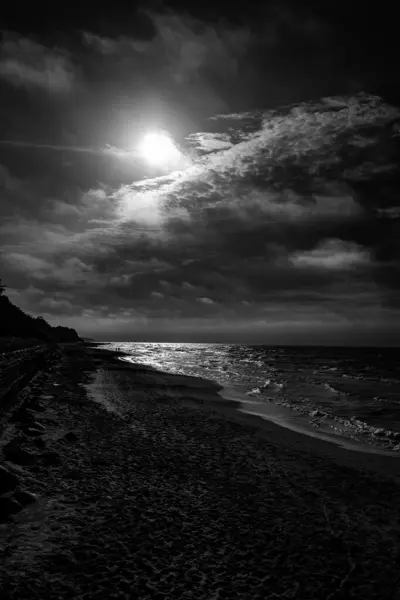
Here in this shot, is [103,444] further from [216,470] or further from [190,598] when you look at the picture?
[190,598]

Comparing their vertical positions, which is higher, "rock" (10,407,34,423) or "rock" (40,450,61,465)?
"rock" (10,407,34,423)

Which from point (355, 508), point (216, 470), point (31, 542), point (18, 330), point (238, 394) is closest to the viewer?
point (31, 542)

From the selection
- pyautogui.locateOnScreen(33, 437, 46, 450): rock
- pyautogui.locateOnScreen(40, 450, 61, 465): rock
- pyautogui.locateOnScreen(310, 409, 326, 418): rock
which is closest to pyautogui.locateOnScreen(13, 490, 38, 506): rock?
pyautogui.locateOnScreen(40, 450, 61, 465): rock

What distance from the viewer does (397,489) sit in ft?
34.4

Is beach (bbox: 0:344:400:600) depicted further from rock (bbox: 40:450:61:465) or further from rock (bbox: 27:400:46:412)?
rock (bbox: 27:400:46:412)

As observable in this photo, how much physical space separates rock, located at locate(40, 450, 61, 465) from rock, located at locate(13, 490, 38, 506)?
2325 mm

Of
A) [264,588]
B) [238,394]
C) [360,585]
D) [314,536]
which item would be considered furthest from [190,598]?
[238,394]

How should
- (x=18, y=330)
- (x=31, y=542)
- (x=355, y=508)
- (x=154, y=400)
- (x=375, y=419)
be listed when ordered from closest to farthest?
(x=31, y=542) < (x=355, y=508) < (x=375, y=419) < (x=154, y=400) < (x=18, y=330)

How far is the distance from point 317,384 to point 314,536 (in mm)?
34811

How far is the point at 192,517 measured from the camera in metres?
8.04

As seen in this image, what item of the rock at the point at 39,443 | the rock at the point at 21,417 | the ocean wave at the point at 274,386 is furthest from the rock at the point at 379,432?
the ocean wave at the point at 274,386

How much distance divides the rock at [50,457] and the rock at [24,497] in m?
2.33

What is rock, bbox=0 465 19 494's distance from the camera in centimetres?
808

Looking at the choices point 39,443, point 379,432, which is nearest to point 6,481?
point 39,443
